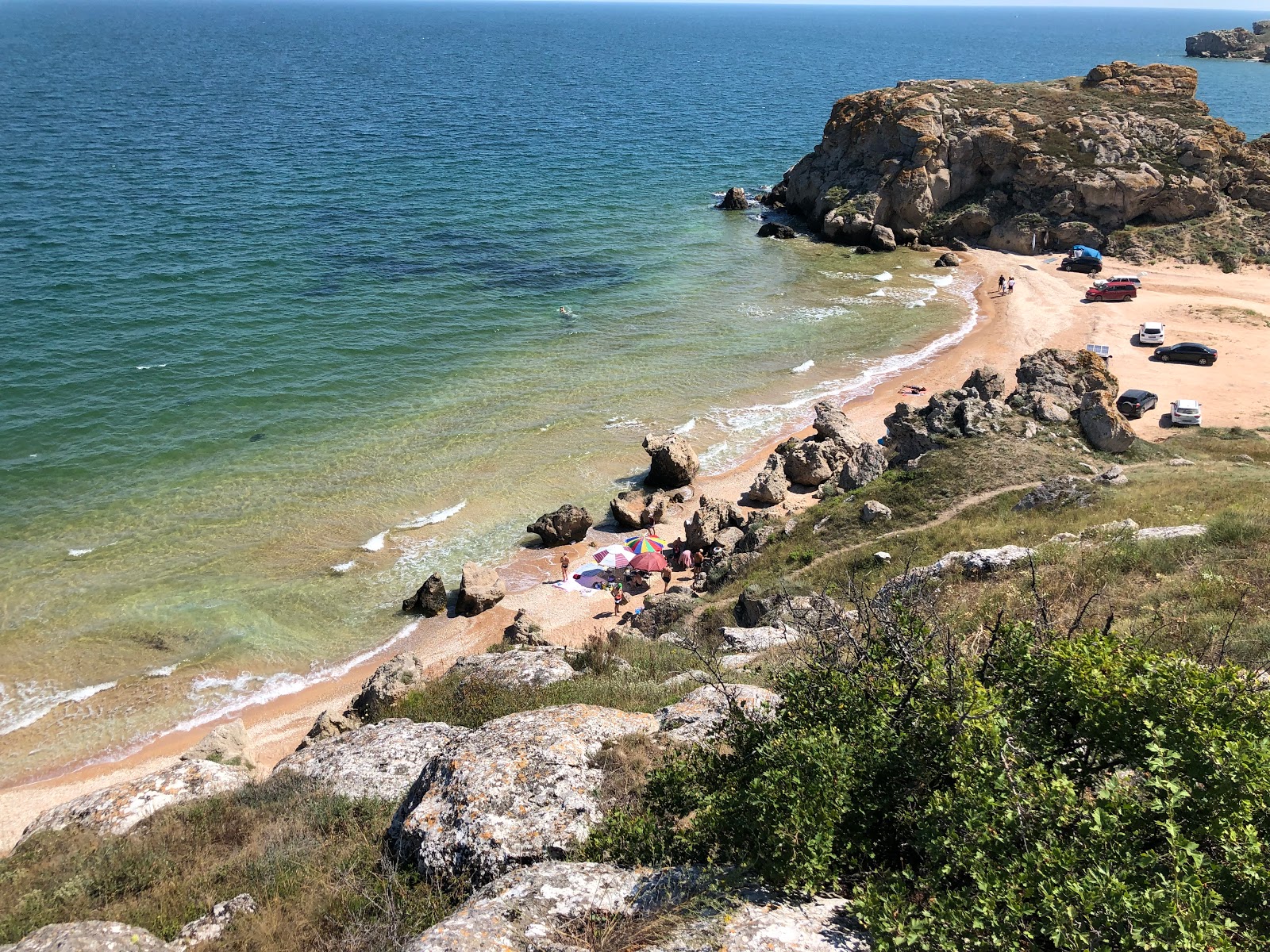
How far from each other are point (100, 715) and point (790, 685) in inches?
852

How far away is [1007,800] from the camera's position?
6.33 metres

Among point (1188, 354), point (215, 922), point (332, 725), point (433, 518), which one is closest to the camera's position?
point (215, 922)

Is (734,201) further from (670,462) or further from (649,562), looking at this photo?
(649,562)

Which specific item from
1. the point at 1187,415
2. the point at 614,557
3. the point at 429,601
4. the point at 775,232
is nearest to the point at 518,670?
the point at 429,601

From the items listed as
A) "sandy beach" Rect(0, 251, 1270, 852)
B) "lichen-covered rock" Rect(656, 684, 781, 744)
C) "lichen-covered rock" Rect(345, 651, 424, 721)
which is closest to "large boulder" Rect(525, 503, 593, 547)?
"sandy beach" Rect(0, 251, 1270, 852)

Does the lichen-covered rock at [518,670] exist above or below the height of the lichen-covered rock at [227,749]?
above

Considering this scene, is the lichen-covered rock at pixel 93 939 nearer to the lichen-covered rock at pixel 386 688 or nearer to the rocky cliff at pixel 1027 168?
the lichen-covered rock at pixel 386 688

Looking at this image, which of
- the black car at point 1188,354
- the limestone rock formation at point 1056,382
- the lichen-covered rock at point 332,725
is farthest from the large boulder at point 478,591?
the black car at point 1188,354

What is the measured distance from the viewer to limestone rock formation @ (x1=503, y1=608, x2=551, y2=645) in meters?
23.0

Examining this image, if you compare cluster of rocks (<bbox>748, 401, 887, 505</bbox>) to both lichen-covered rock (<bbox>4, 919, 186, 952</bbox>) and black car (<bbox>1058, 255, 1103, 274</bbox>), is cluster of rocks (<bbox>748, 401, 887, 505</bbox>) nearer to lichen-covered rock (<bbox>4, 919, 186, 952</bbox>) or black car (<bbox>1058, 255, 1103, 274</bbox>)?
lichen-covered rock (<bbox>4, 919, 186, 952</bbox>)

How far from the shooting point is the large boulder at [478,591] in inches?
1030

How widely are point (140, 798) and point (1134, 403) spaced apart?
3753 centimetres

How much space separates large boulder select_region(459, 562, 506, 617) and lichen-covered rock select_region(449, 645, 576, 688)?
870 cm

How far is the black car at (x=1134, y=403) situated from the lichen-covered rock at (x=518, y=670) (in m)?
29.4
